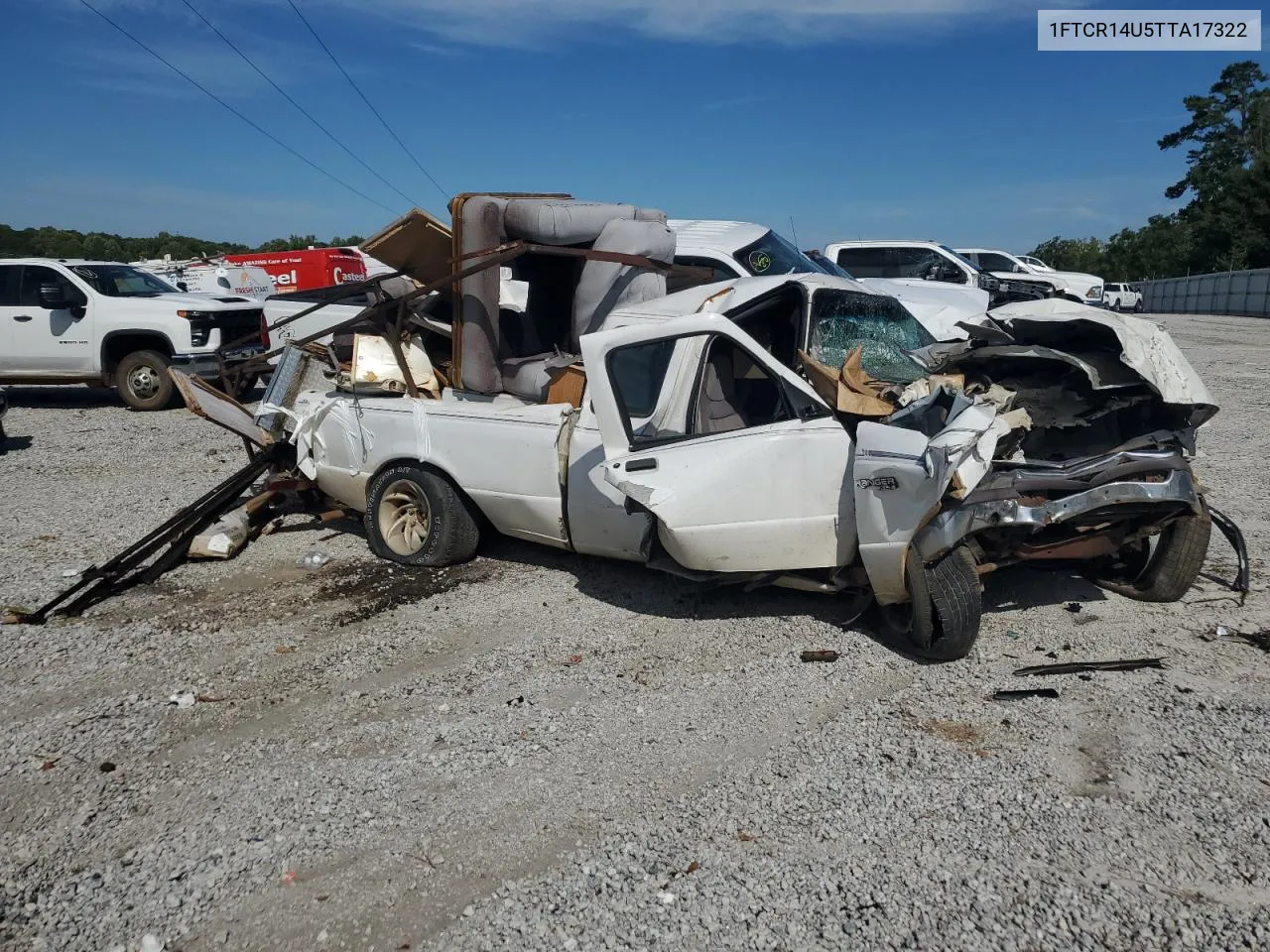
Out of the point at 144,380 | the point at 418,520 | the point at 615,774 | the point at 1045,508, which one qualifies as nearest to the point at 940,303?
the point at 1045,508

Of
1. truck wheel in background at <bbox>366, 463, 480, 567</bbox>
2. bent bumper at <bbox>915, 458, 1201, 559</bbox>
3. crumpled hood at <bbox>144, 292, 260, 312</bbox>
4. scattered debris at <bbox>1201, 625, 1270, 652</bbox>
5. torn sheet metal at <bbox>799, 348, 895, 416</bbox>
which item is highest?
crumpled hood at <bbox>144, 292, 260, 312</bbox>

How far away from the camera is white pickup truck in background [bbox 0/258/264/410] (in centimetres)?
1398

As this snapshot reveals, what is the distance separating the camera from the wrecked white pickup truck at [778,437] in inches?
177

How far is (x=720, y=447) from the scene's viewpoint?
493cm

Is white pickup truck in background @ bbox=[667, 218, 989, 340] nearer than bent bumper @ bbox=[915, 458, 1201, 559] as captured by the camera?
No

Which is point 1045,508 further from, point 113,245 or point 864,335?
point 113,245

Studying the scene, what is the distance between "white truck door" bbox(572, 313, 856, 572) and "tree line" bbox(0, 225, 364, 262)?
39.9m

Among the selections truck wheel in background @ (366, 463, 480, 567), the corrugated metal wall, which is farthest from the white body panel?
the corrugated metal wall

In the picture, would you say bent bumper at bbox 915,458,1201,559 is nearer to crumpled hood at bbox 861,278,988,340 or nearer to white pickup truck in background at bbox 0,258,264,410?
crumpled hood at bbox 861,278,988,340

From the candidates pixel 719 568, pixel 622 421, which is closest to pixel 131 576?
pixel 622 421

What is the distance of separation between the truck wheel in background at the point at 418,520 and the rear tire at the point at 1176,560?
154 inches

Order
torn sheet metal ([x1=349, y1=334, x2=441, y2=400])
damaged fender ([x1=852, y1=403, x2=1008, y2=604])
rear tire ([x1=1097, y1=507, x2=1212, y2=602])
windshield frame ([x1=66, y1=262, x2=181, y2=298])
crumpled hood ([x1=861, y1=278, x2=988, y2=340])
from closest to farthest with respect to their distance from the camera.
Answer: damaged fender ([x1=852, y1=403, x2=1008, y2=604]), rear tire ([x1=1097, y1=507, x2=1212, y2=602]), torn sheet metal ([x1=349, y1=334, x2=441, y2=400]), crumpled hood ([x1=861, y1=278, x2=988, y2=340]), windshield frame ([x1=66, y1=262, x2=181, y2=298])

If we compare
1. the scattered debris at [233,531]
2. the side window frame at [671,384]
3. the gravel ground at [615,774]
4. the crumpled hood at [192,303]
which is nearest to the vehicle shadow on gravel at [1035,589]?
the gravel ground at [615,774]

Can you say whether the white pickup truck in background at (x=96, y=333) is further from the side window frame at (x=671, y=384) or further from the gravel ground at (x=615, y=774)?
the side window frame at (x=671, y=384)
